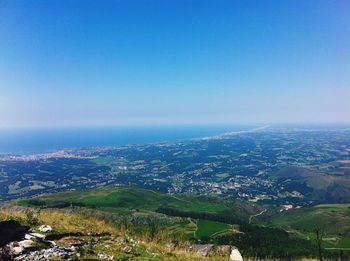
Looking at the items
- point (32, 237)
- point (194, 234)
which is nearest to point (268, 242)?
point (194, 234)

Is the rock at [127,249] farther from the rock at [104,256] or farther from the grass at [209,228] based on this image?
the grass at [209,228]

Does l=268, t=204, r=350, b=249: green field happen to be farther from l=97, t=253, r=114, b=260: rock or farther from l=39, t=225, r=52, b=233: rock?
l=97, t=253, r=114, b=260: rock

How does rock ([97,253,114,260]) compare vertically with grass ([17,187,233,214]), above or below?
above

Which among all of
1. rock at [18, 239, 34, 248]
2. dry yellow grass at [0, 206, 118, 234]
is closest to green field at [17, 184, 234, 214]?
dry yellow grass at [0, 206, 118, 234]

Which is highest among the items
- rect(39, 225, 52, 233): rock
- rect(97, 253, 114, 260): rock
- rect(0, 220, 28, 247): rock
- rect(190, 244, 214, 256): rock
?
rect(0, 220, 28, 247): rock

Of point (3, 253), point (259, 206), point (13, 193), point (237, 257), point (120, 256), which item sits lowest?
point (259, 206)

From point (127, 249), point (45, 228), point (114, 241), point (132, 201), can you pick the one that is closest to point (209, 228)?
point (132, 201)

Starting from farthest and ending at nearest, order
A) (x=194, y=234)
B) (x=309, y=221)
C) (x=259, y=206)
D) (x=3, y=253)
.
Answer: (x=259, y=206), (x=309, y=221), (x=194, y=234), (x=3, y=253)

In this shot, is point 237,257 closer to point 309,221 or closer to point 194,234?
point 194,234

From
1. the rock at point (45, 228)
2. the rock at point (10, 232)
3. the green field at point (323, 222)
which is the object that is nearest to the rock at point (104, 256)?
the rock at point (10, 232)
